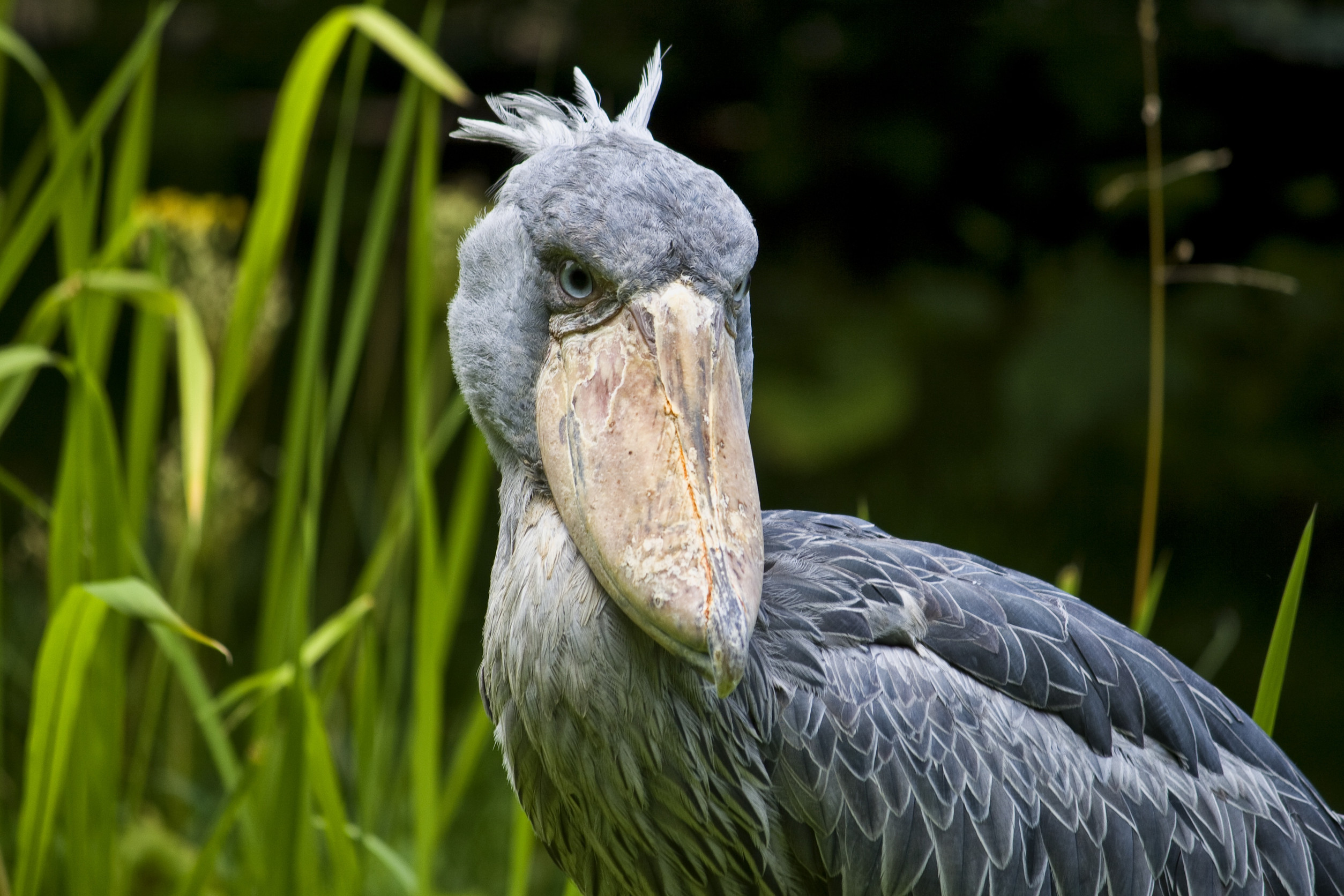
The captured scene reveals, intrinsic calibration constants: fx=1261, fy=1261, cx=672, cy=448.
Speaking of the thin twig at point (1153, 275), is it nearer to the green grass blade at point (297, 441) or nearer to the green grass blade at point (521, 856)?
the green grass blade at point (521, 856)

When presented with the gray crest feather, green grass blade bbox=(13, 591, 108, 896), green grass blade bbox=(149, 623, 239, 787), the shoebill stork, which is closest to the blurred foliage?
green grass blade bbox=(149, 623, 239, 787)

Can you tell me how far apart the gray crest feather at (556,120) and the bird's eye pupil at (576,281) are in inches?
7.6

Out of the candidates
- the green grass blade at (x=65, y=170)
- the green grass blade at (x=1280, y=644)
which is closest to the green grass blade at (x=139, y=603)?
the green grass blade at (x=65, y=170)

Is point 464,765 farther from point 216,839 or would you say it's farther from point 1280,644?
point 1280,644

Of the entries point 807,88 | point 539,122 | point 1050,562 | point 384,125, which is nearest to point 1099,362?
point 1050,562

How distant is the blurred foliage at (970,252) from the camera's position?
4312mm

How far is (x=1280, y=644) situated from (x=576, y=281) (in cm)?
112

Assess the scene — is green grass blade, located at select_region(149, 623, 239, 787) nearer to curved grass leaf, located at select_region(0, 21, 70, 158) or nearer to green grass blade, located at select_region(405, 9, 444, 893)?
green grass blade, located at select_region(405, 9, 444, 893)

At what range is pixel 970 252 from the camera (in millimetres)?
4672

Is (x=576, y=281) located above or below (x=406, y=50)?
below

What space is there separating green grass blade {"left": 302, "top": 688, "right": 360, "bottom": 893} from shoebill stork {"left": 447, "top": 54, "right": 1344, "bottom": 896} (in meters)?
0.37

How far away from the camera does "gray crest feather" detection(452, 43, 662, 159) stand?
5.31 ft

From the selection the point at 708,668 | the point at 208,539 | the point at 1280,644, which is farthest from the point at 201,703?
the point at 1280,644

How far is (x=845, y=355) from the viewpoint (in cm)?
478
